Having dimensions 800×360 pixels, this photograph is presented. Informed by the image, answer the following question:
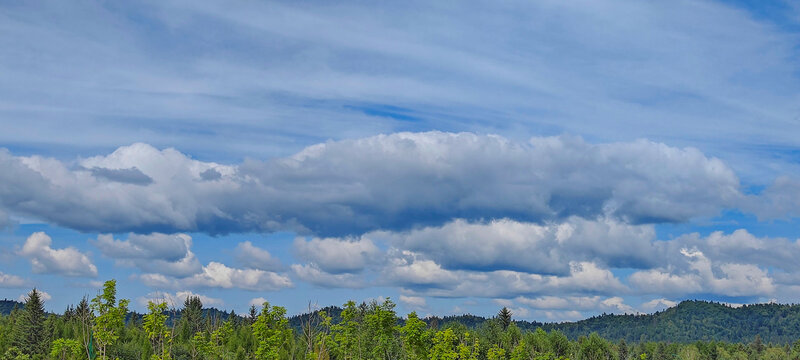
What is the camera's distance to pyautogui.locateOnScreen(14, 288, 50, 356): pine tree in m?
96.6

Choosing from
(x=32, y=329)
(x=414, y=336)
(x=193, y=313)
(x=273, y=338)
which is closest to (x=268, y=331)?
(x=273, y=338)

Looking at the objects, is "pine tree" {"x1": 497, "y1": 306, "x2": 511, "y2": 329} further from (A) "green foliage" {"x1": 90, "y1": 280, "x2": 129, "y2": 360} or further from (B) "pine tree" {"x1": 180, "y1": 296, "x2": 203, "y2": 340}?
(A) "green foliage" {"x1": 90, "y1": 280, "x2": 129, "y2": 360}

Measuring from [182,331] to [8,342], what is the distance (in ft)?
89.9

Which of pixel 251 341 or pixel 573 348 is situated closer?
pixel 251 341

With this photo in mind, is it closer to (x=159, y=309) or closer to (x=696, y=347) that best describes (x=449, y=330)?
(x=159, y=309)

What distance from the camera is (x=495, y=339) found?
140 metres

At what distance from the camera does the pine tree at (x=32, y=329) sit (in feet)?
317

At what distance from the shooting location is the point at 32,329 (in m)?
98.7

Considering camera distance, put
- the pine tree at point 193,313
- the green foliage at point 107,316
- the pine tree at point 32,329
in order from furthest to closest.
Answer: the pine tree at point 193,313
the pine tree at point 32,329
the green foliage at point 107,316

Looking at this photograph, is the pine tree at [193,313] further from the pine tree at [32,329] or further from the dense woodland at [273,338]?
the pine tree at [32,329]

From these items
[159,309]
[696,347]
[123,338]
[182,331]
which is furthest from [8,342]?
[696,347]

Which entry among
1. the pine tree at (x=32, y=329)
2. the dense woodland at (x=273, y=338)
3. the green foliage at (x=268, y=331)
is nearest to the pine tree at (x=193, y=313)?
the dense woodland at (x=273, y=338)

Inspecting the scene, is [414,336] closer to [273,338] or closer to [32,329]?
[273,338]

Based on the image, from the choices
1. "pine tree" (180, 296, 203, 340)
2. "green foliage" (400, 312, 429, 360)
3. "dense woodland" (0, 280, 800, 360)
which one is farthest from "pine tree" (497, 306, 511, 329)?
"green foliage" (400, 312, 429, 360)
